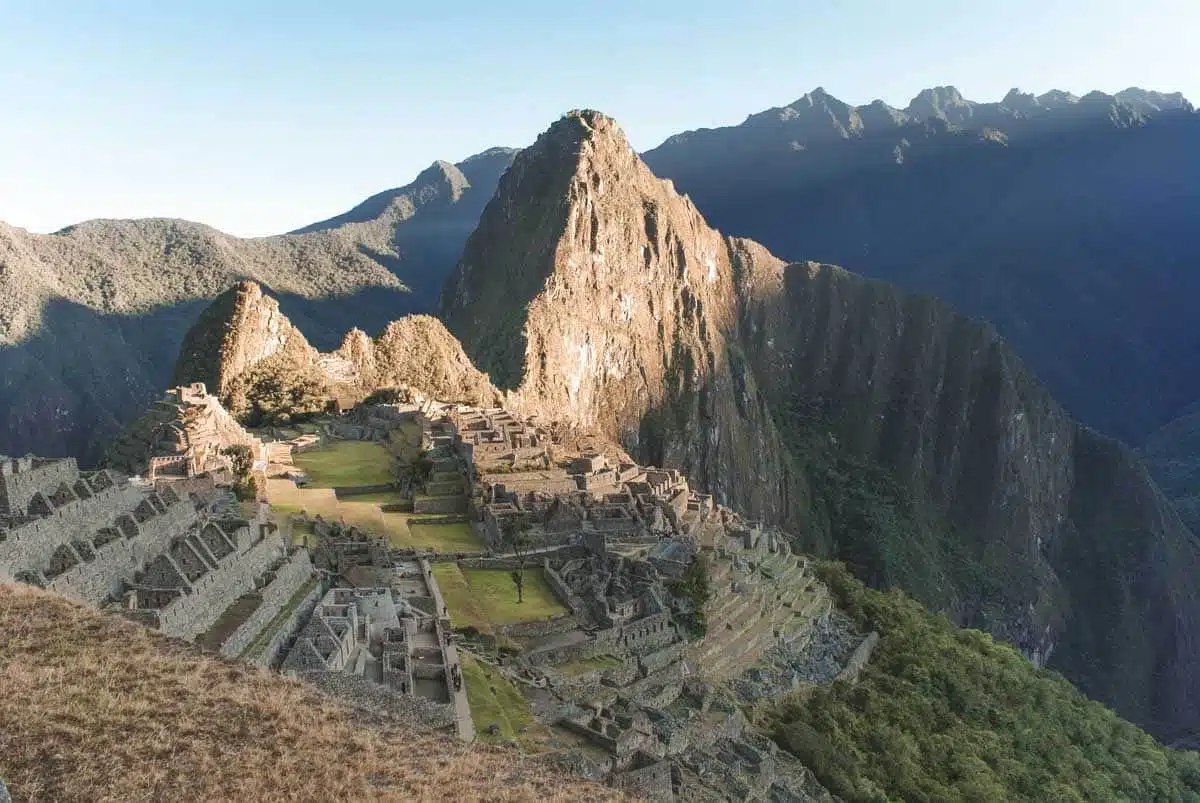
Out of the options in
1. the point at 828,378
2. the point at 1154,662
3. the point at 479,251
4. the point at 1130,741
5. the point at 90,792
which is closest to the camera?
the point at 90,792

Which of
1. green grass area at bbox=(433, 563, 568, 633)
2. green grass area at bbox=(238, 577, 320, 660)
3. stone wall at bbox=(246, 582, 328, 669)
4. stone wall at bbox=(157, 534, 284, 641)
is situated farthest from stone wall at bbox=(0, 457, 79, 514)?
green grass area at bbox=(433, 563, 568, 633)

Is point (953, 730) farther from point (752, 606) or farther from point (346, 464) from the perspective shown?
point (346, 464)

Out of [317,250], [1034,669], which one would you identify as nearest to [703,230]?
[317,250]

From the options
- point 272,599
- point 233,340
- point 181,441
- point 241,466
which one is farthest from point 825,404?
point 272,599

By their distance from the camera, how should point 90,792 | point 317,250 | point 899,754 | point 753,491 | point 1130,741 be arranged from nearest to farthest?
point 90,792
point 899,754
point 1130,741
point 753,491
point 317,250

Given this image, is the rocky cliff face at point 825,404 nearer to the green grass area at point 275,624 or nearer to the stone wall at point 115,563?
the green grass area at point 275,624

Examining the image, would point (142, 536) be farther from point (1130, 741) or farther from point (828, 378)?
point (828, 378)
